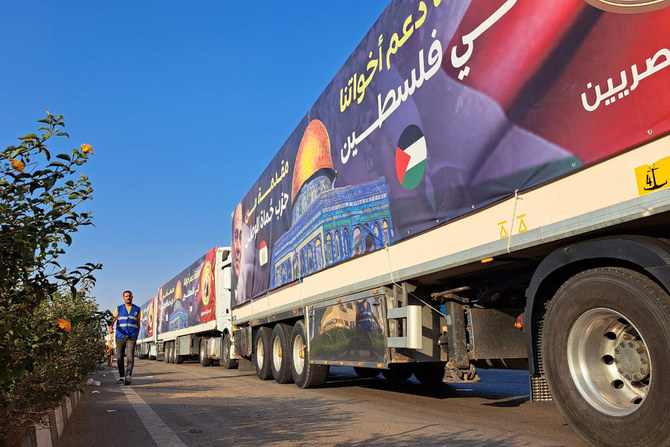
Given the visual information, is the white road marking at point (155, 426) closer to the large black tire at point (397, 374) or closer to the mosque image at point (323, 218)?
the mosque image at point (323, 218)

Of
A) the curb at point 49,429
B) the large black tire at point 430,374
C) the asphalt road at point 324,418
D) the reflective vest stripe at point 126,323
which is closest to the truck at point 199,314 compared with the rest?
the reflective vest stripe at point 126,323

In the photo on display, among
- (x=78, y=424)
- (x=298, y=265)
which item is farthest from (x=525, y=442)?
(x=298, y=265)

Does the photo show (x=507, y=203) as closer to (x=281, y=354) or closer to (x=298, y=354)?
(x=298, y=354)

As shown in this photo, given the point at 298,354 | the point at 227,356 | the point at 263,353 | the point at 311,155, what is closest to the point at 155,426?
the point at 298,354

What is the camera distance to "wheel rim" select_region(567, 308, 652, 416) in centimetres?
325

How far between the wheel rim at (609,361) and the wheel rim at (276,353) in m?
6.97

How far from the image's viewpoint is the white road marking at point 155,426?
445cm

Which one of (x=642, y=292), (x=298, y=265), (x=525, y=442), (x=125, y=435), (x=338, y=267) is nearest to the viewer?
(x=642, y=292)

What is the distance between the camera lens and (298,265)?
346 inches

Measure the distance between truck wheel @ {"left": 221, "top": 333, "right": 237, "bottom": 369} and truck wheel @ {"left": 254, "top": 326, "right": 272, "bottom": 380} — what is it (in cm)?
406

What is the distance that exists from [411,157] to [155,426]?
11.6ft

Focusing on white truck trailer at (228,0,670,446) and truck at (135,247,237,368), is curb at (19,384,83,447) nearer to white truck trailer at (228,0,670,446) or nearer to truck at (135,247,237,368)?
white truck trailer at (228,0,670,446)

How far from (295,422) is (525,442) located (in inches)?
85.0

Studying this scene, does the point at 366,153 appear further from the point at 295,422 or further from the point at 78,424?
the point at 78,424
